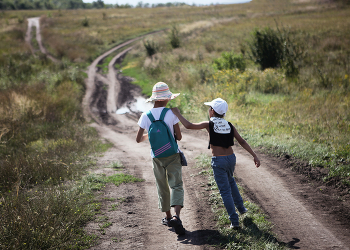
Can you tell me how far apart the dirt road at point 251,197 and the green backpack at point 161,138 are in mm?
1353

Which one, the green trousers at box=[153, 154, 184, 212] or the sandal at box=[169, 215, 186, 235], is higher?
the green trousers at box=[153, 154, 184, 212]

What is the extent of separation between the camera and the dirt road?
391cm

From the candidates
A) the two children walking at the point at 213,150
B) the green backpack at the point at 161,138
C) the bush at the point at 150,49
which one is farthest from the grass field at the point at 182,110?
the bush at the point at 150,49

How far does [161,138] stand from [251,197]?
251cm

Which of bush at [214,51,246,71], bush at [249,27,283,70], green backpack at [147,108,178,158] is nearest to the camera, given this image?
green backpack at [147,108,178,158]

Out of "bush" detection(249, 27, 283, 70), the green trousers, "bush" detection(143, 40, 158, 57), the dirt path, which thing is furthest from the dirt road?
"bush" detection(143, 40, 158, 57)

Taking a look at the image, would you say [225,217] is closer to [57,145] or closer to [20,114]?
[57,145]

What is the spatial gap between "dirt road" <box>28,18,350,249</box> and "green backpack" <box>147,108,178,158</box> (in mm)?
1353

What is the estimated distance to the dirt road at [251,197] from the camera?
3.91 metres

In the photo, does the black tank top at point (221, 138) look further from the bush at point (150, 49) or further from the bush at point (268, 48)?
the bush at point (150, 49)

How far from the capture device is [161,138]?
12.4 ft

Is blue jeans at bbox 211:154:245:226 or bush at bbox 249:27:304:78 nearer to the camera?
blue jeans at bbox 211:154:245:226

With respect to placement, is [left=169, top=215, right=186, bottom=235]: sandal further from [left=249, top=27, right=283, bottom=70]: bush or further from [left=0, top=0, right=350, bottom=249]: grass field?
[left=249, top=27, right=283, bottom=70]: bush

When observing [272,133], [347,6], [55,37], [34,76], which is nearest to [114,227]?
[272,133]
